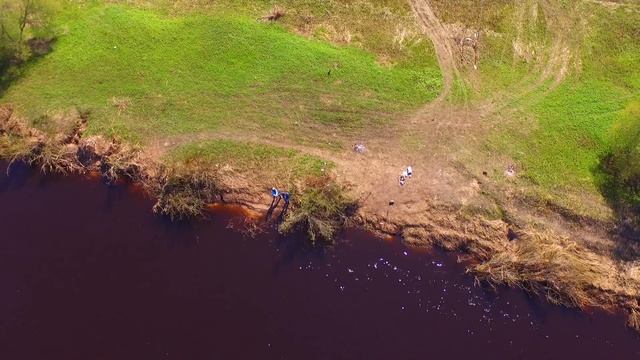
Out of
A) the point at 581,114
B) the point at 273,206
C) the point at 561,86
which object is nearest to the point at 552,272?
the point at 581,114

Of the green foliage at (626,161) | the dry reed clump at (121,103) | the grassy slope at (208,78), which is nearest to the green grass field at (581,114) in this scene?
the green foliage at (626,161)

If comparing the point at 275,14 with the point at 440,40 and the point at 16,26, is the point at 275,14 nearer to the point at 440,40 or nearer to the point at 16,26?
the point at 440,40

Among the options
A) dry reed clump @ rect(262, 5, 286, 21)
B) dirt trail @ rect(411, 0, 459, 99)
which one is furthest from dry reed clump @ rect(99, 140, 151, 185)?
dirt trail @ rect(411, 0, 459, 99)

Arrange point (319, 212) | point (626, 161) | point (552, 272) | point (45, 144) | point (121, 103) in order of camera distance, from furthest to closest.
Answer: point (121, 103) → point (45, 144) → point (626, 161) → point (319, 212) → point (552, 272)

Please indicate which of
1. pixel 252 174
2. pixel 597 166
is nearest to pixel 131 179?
pixel 252 174

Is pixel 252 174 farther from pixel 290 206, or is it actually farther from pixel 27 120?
pixel 27 120
